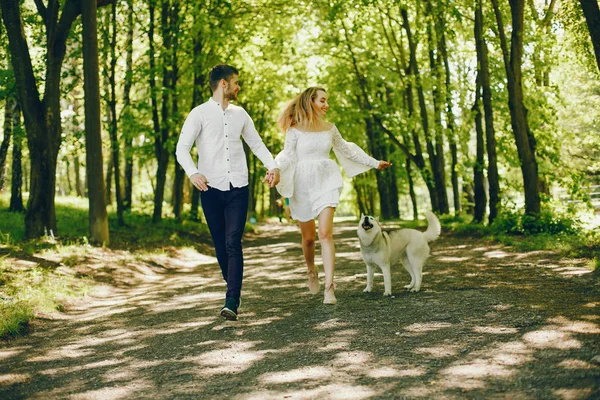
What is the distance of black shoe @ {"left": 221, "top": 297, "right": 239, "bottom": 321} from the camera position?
23.2 feet

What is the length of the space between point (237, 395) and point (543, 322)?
9.54ft

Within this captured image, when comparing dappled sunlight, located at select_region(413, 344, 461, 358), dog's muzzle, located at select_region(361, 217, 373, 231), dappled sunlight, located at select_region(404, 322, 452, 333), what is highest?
dog's muzzle, located at select_region(361, 217, 373, 231)

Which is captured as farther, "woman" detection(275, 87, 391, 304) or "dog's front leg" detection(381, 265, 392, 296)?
"dog's front leg" detection(381, 265, 392, 296)

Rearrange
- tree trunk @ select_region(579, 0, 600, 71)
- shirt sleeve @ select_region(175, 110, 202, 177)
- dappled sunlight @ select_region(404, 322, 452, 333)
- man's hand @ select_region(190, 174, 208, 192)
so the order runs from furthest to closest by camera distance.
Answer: tree trunk @ select_region(579, 0, 600, 71) < shirt sleeve @ select_region(175, 110, 202, 177) < man's hand @ select_region(190, 174, 208, 192) < dappled sunlight @ select_region(404, 322, 452, 333)

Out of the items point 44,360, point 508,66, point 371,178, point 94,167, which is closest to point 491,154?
point 508,66

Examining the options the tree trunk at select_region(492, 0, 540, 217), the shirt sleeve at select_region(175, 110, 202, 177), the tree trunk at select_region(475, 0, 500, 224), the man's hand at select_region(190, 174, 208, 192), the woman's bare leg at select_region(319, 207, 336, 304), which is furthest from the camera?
the tree trunk at select_region(475, 0, 500, 224)

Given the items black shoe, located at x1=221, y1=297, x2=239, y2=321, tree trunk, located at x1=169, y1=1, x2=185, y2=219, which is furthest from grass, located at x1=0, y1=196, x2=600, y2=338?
black shoe, located at x1=221, y1=297, x2=239, y2=321

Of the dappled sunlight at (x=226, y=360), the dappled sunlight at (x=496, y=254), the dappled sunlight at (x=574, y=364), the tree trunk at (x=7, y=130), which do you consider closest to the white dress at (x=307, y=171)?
the dappled sunlight at (x=226, y=360)

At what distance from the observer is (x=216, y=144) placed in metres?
7.21

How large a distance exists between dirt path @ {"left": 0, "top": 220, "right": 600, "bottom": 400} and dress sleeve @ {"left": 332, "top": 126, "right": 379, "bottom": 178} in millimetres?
1546

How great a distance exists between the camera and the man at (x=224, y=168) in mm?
7129

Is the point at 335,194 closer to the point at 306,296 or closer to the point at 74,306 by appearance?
the point at 306,296

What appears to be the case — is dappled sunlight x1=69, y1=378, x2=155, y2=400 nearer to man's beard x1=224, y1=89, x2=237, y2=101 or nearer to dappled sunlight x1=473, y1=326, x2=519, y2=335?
dappled sunlight x1=473, y1=326, x2=519, y2=335

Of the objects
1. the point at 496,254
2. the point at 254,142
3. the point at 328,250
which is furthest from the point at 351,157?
the point at 496,254
